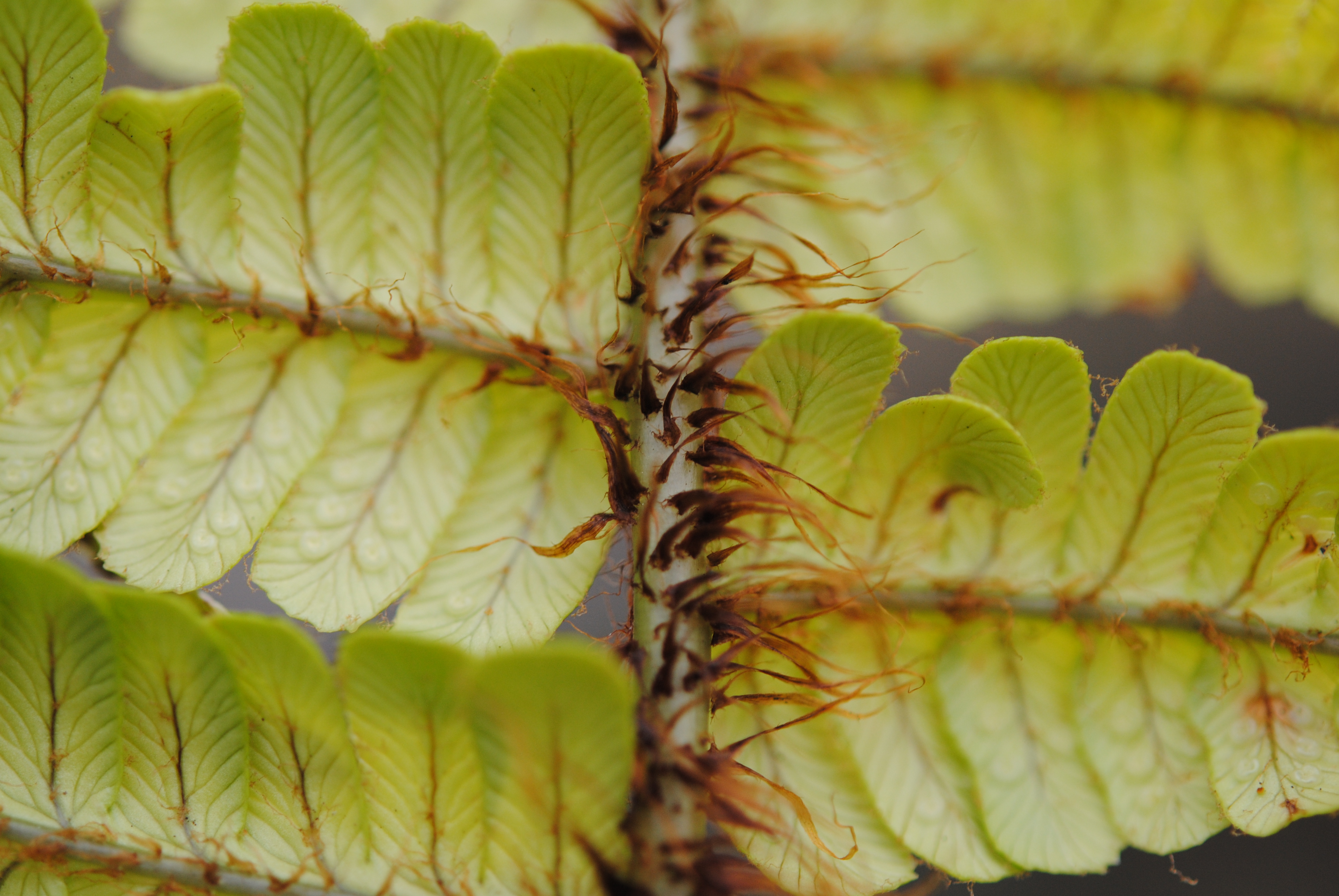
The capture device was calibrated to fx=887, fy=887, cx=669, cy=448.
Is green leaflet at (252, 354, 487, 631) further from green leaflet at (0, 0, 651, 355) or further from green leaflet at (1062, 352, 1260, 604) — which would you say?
green leaflet at (1062, 352, 1260, 604)

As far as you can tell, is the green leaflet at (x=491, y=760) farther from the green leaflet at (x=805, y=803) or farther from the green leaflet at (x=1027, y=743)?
the green leaflet at (x=1027, y=743)

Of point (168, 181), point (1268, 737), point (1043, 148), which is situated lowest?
point (1268, 737)

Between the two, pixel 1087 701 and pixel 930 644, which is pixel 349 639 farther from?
pixel 1087 701

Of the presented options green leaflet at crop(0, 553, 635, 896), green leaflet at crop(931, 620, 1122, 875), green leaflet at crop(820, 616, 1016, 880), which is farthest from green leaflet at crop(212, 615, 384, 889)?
green leaflet at crop(931, 620, 1122, 875)

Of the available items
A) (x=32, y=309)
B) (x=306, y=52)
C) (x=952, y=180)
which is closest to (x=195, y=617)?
A: (x=32, y=309)

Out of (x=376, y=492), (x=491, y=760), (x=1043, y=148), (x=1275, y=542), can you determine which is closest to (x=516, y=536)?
(x=376, y=492)

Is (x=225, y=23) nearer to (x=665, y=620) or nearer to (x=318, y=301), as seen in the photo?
(x=318, y=301)

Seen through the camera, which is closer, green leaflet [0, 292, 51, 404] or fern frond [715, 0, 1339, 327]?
green leaflet [0, 292, 51, 404]

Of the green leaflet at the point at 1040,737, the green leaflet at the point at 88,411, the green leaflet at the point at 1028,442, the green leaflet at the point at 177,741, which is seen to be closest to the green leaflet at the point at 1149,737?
the green leaflet at the point at 1040,737
